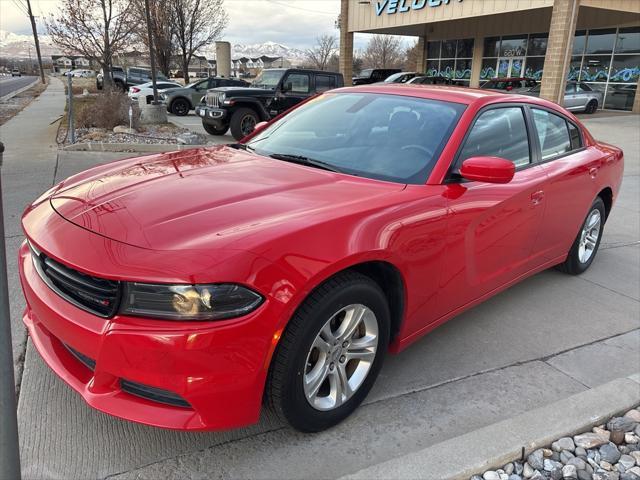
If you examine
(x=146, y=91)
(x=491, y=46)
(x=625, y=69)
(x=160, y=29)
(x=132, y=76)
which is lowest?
(x=146, y=91)

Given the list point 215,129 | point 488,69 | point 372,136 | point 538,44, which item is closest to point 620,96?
point 538,44

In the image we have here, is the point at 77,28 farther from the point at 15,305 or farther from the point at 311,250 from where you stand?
the point at 311,250

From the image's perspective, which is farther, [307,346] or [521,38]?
[521,38]

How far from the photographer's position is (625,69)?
22625mm

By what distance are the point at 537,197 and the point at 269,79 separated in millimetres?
11259

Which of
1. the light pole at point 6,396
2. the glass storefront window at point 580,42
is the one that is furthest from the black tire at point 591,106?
the light pole at point 6,396

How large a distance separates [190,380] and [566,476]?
5.55 ft

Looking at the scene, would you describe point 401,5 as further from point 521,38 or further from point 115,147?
point 115,147

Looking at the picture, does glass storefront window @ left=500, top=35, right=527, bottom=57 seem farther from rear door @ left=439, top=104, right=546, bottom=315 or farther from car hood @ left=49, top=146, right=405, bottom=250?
car hood @ left=49, top=146, right=405, bottom=250

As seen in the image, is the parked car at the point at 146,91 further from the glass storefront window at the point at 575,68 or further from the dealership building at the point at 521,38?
the glass storefront window at the point at 575,68

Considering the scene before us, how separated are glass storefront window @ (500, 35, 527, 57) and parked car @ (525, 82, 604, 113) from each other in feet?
15.9

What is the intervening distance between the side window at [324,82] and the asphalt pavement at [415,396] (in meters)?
10.0

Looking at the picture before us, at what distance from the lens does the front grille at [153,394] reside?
2.01 m

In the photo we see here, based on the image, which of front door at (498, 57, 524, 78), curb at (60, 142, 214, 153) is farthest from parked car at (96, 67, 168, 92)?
curb at (60, 142, 214, 153)
